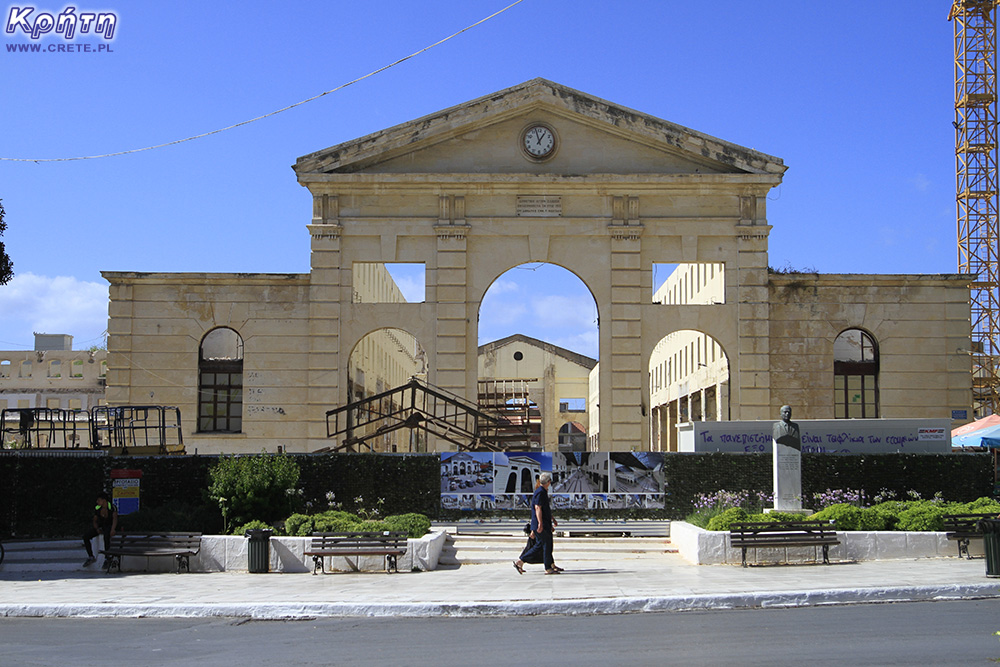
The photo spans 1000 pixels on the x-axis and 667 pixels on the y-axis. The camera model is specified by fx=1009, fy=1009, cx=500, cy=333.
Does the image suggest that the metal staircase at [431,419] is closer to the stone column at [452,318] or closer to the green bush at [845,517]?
the stone column at [452,318]

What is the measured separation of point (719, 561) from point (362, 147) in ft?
70.5

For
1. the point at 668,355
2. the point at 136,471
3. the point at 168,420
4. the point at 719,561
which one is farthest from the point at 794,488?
the point at 668,355

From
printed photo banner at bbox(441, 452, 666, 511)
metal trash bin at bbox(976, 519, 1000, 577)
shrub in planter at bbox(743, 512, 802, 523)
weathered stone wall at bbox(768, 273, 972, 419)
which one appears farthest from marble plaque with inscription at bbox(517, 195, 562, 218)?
metal trash bin at bbox(976, 519, 1000, 577)

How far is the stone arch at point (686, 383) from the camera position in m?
48.0

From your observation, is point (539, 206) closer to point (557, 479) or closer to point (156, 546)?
point (557, 479)

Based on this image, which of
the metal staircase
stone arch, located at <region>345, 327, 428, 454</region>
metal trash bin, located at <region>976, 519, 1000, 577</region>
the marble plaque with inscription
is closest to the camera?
metal trash bin, located at <region>976, 519, 1000, 577</region>

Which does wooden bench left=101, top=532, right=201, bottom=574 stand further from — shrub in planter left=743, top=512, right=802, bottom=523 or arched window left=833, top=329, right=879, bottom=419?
arched window left=833, top=329, right=879, bottom=419

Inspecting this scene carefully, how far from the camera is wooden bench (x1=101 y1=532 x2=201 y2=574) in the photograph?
65.3 feet

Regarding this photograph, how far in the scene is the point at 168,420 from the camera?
3553 cm

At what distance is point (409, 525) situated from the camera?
21.3 m

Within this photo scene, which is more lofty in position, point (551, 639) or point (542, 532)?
point (542, 532)

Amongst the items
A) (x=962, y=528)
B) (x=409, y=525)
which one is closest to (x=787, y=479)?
(x=962, y=528)

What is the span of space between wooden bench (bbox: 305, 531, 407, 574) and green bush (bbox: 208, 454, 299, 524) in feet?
12.7

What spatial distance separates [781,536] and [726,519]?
1613mm
